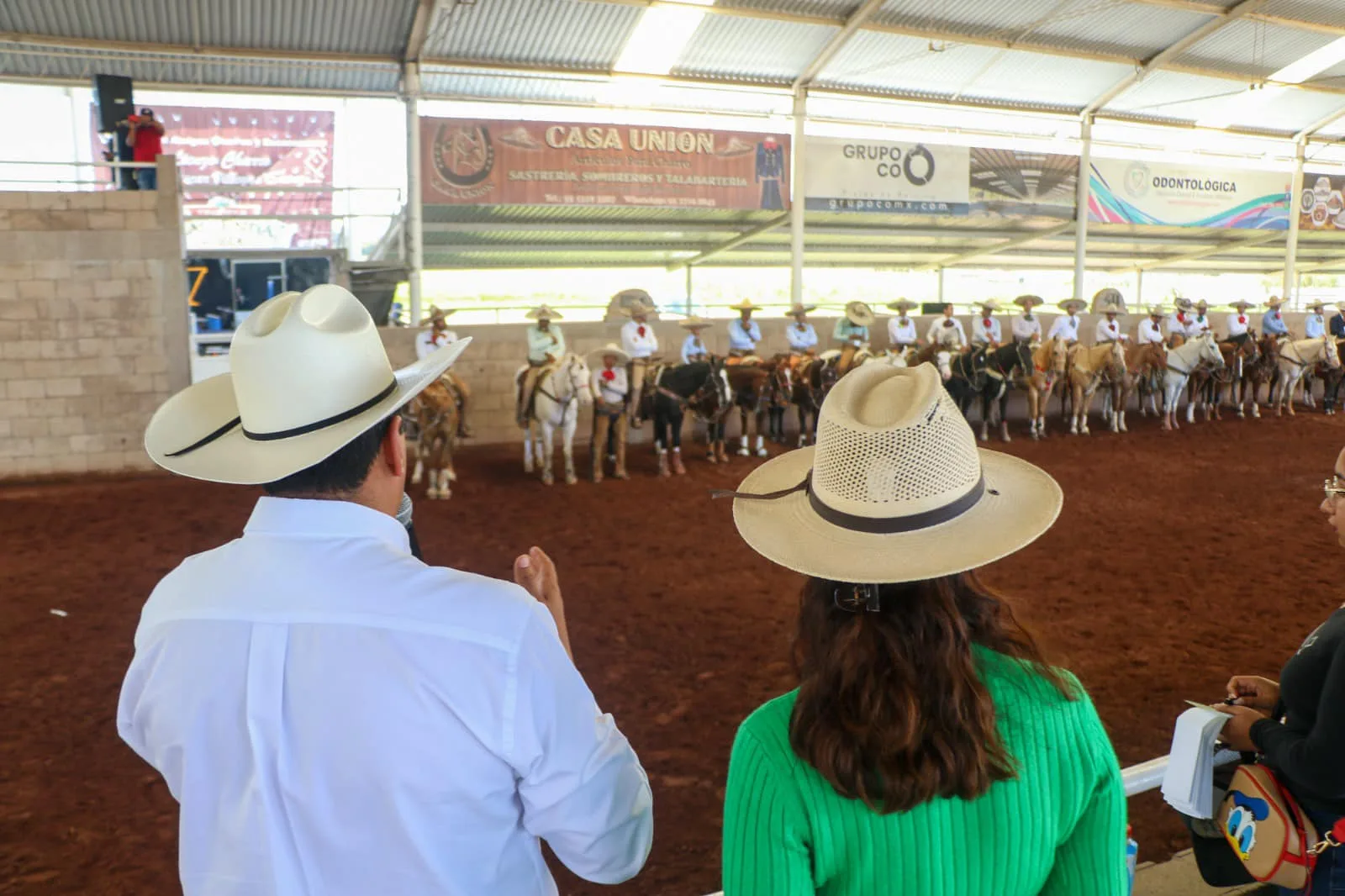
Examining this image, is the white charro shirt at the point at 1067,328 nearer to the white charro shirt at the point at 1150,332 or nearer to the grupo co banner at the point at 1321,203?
the white charro shirt at the point at 1150,332

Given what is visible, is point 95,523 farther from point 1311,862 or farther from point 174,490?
point 1311,862

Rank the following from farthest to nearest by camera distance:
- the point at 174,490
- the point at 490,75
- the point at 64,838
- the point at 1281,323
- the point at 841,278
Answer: the point at 841,278 → the point at 1281,323 → the point at 490,75 → the point at 174,490 → the point at 64,838

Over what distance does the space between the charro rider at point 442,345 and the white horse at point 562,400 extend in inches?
30.9

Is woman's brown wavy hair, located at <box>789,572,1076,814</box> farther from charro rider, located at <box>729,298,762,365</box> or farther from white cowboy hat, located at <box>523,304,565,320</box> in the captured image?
charro rider, located at <box>729,298,762,365</box>

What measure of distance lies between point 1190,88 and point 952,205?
246 inches

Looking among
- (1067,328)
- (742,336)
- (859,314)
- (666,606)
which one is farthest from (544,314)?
(1067,328)

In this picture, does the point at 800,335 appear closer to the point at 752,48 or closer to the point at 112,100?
the point at 752,48

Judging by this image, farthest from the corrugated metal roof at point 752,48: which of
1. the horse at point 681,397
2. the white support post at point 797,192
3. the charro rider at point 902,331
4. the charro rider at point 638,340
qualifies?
the horse at point 681,397

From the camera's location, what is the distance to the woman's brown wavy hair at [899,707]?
3.72 ft


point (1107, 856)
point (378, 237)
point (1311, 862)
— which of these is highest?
point (378, 237)

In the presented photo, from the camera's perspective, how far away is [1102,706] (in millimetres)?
4504

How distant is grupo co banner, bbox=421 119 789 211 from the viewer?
15227 mm

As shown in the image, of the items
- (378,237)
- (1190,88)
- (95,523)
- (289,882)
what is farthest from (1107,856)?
(1190,88)

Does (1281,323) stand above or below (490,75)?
below
